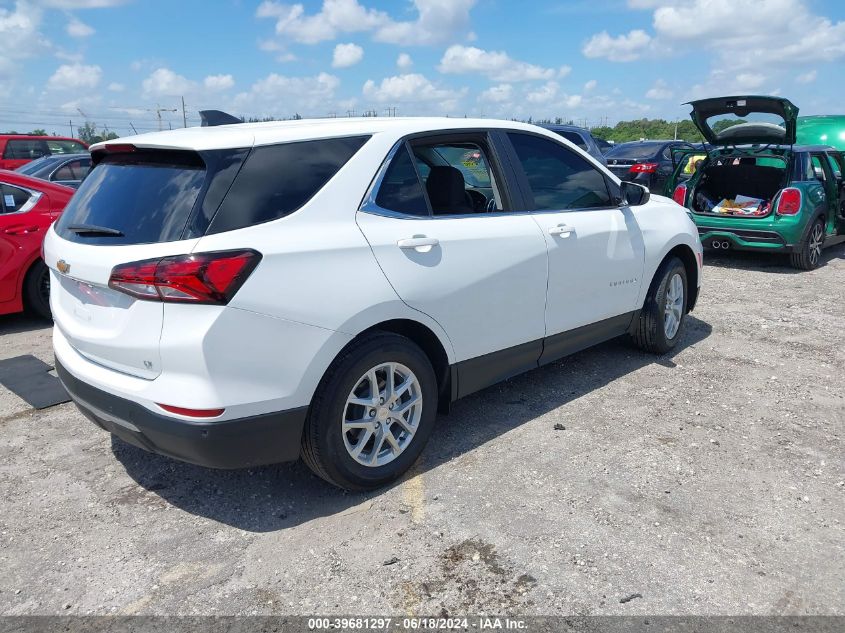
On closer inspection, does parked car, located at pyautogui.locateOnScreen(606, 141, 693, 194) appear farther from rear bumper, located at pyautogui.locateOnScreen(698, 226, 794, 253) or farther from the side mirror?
the side mirror

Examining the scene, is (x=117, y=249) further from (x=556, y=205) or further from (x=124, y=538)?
(x=556, y=205)

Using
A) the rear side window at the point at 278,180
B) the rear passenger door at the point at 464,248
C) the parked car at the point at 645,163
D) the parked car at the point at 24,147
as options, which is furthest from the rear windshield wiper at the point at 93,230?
the parked car at the point at 24,147

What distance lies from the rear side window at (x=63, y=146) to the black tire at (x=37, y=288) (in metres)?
11.1

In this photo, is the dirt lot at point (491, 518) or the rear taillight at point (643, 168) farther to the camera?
the rear taillight at point (643, 168)

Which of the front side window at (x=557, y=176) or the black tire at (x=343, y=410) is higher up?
the front side window at (x=557, y=176)

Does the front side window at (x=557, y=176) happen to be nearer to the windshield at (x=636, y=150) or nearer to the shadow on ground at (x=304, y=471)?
the shadow on ground at (x=304, y=471)

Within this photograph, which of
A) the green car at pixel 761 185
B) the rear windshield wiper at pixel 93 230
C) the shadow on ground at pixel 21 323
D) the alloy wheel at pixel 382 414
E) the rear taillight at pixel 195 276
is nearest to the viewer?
the rear taillight at pixel 195 276

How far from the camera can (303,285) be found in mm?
2850

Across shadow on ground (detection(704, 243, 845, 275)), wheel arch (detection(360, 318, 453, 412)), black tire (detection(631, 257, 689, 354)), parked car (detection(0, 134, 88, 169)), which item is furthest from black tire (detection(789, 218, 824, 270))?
parked car (detection(0, 134, 88, 169))

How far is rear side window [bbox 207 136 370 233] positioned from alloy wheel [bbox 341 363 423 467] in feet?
2.80

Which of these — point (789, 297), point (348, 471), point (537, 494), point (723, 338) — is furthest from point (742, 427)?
point (789, 297)

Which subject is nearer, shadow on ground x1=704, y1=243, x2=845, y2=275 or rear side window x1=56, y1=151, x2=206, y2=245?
rear side window x1=56, y1=151, x2=206, y2=245

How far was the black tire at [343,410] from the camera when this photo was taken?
3.01m

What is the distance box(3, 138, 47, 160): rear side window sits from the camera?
1529 centimetres
